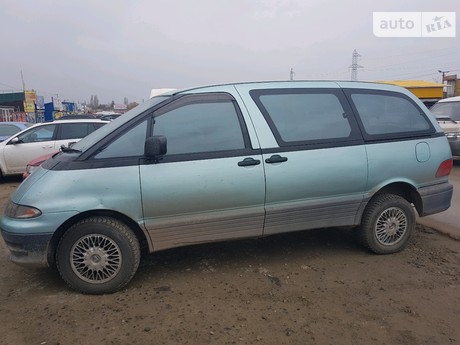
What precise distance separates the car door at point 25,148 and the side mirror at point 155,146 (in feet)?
22.8

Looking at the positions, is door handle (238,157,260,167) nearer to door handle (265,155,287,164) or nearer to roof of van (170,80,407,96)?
door handle (265,155,287,164)

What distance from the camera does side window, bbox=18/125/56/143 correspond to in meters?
9.37

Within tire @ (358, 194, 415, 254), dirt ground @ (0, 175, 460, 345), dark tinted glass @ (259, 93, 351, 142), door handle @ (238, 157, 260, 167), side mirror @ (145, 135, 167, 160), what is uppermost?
dark tinted glass @ (259, 93, 351, 142)

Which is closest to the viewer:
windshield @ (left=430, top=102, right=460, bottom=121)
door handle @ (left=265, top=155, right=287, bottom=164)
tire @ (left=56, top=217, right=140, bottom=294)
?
tire @ (left=56, top=217, right=140, bottom=294)

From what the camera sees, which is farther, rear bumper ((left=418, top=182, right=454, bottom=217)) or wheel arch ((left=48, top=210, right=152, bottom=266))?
rear bumper ((left=418, top=182, right=454, bottom=217))

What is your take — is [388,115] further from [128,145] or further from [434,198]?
[128,145]

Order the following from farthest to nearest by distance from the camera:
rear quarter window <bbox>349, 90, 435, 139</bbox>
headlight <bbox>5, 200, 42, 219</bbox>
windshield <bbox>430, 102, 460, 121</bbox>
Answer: windshield <bbox>430, 102, 460, 121</bbox> < rear quarter window <bbox>349, 90, 435, 139</bbox> < headlight <bbox>5, 200, 42, 219</bbox>

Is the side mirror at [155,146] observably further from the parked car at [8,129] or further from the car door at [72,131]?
the parked car at [8,129]

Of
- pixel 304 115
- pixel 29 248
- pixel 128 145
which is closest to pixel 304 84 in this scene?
pixel 304 115

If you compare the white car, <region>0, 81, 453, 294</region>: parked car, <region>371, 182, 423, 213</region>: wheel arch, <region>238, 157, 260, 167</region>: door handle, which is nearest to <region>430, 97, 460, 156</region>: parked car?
<region>0, 81, 453, 294</region>: parked car

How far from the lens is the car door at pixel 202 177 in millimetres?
3428

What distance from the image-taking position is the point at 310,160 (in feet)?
12.5

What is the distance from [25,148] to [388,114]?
8403 millimetres

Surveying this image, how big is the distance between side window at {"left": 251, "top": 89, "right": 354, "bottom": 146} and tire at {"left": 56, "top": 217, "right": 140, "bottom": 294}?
176cm
